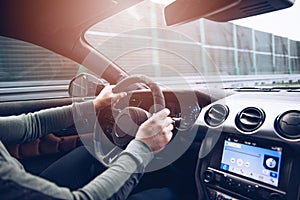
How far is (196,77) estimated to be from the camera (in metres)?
1.81

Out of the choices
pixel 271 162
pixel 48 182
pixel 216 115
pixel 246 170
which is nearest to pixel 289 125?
pixel 271 162

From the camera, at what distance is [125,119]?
1390mm

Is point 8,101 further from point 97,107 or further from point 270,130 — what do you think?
point 270,130

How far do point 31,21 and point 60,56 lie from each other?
0.43 metres

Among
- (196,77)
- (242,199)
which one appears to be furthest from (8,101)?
(242,199)

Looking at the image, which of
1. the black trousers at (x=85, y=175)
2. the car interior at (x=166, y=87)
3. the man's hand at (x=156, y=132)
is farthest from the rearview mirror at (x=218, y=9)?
the black trousers at (x=85, y=175)

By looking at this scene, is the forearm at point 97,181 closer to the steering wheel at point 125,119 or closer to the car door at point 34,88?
the steering wheel at point 125,119

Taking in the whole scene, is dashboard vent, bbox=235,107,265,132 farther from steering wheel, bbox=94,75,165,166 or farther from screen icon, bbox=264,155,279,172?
steering wheel, bbox=94,75,165,166

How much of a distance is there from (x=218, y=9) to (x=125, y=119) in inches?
24.7

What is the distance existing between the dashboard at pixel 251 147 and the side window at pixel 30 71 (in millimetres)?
1074

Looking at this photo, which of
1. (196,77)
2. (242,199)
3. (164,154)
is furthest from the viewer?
(196,77)

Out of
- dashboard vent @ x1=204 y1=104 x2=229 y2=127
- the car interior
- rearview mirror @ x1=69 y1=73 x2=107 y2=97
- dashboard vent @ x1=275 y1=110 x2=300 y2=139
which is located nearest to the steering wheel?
the car interior

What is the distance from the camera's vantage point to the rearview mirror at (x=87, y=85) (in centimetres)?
→ 174

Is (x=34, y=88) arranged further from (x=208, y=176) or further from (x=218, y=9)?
(x=218, y=9)
